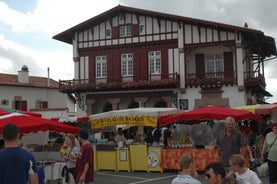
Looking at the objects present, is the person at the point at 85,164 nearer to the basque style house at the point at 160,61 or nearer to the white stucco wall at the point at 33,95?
the basque style house at the point at 160,61

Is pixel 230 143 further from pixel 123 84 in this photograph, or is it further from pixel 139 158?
pixel 123 84

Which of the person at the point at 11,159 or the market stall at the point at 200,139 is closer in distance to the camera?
the person at the point at 11,159

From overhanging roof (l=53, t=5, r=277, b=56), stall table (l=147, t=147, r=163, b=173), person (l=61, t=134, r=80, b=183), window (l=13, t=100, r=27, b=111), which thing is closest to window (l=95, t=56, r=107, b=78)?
overhanging roof (l=53, t=5, r=277, b=56)

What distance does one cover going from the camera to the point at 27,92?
46031 mm

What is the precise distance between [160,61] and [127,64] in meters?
2.51

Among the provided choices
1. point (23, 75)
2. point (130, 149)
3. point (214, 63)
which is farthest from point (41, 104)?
point (130, 149)

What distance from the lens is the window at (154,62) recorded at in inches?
1236

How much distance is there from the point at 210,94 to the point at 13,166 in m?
25.1

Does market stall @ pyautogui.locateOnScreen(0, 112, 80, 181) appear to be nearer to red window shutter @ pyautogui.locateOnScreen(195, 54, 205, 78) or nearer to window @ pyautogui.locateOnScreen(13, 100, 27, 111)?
red window shutter @ pyautogui.locateOnScreen(195, 54, 205, 78)

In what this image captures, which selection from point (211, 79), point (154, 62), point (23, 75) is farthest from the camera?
point (23, 75)

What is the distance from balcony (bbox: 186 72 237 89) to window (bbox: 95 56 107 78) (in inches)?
242

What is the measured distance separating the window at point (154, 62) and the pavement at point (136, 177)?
575 inches

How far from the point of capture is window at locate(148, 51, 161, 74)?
31.4 m

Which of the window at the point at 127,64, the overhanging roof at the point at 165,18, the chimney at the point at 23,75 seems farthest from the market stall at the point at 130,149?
the chimney at the point at 23,75
